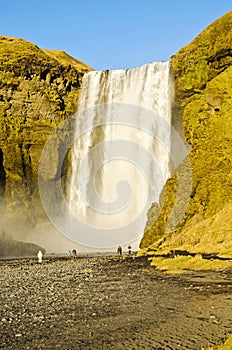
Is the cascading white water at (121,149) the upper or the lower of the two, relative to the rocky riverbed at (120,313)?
upper

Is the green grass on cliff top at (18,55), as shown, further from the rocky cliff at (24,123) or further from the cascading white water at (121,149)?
the cascading white water at (121,149)

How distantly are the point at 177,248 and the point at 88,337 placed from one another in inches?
916

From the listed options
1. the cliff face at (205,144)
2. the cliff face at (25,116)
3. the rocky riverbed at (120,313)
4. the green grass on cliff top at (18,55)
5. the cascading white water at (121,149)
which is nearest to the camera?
the rocky riverbed at (120,313)

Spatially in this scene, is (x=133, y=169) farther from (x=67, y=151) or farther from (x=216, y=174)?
(x=216, y=174)

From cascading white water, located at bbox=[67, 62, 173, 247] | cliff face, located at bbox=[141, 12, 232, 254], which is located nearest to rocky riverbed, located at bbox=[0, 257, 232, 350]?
cliff face, located at bbox=[141, 12, 232, 254]

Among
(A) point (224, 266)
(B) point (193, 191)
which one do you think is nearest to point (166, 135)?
(B) point (193, 191)

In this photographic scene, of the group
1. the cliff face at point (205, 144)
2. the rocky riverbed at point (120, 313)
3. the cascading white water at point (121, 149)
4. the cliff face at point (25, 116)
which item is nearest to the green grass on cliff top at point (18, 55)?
the cliff face at point (25, 116)

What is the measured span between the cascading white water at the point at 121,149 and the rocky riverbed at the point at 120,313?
114 ft

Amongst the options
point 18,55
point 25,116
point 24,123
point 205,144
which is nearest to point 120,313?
point 205,144

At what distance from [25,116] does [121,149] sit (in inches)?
690

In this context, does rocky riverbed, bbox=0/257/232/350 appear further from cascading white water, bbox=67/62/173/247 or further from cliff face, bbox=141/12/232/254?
cascading white water, bbox=67/62/173/247

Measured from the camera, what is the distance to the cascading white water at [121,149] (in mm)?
55469

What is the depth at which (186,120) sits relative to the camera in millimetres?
47906

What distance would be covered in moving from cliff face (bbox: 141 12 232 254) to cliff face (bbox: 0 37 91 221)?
2303 cm
